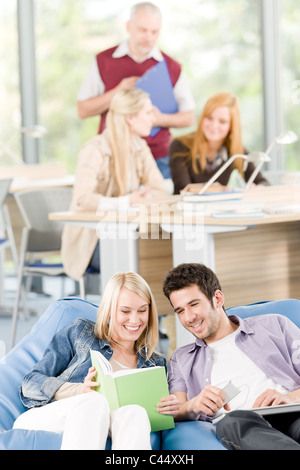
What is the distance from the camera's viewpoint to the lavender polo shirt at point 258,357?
233 cm

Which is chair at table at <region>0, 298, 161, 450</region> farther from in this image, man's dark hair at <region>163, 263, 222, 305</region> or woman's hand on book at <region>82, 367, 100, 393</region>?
man's dark hair at <region>163, 263, 222, 305</region>

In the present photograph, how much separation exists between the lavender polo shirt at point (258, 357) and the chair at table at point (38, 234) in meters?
2.11

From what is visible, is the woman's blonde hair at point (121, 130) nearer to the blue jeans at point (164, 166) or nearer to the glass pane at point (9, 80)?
the blue jeans at point (164, 166)

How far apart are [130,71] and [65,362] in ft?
10.1

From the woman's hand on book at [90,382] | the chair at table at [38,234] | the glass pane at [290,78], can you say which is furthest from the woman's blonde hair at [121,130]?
the glass pane at [290,78]

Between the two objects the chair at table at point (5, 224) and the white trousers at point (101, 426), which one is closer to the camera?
the white trousers at point (101, 426)

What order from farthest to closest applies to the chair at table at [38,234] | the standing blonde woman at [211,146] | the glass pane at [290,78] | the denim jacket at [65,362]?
the glass pane at [290,78]
the chair at table at [38,234]
the standing blonde woman at [211,146]
the denim jacket at [65,362]

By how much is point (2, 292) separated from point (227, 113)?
210 centimetres

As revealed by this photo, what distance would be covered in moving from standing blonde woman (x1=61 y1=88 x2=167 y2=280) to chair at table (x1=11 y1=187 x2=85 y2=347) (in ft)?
0.74

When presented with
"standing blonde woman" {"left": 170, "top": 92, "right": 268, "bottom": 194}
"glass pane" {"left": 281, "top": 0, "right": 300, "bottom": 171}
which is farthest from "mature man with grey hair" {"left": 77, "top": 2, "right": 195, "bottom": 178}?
"glass pane" {"left": 281, "top": 0, "right": 300, "bottom": 171}

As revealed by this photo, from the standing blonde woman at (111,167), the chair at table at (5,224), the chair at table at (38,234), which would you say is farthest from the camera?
the chair at table at (5,224)

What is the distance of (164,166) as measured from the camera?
5.07 meters

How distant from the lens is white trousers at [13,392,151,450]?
190 centimetres

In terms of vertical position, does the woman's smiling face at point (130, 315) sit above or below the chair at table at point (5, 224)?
below
